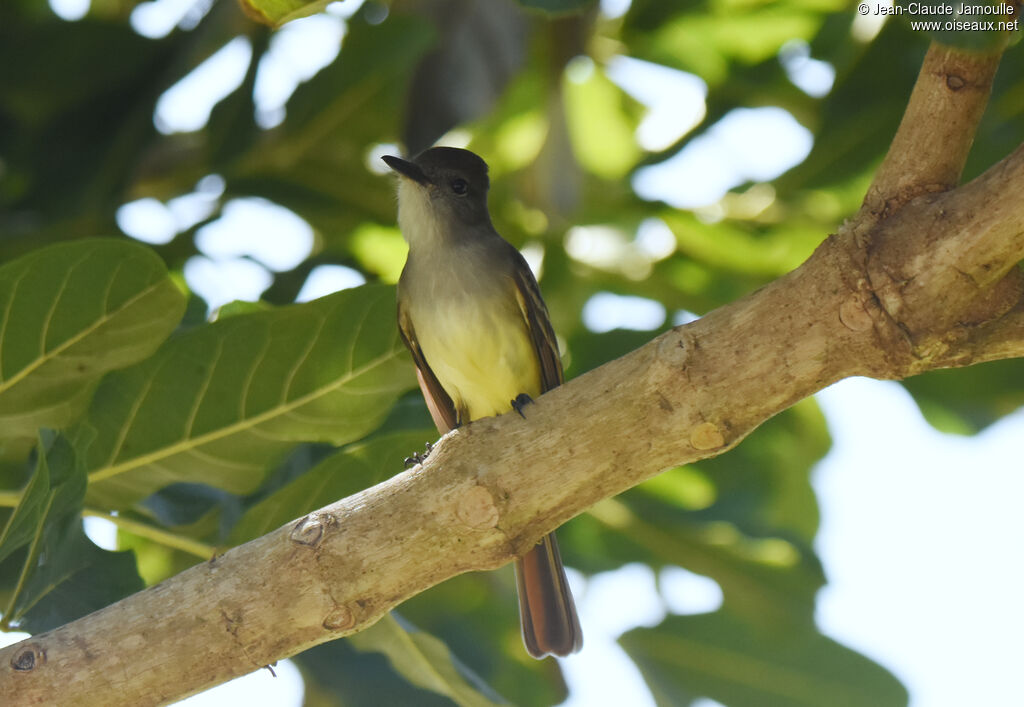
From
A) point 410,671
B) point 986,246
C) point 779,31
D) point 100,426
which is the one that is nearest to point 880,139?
point 779,31

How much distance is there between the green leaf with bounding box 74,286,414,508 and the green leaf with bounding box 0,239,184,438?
126mm

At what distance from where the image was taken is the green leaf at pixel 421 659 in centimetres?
264

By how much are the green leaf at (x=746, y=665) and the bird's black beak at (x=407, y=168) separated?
5.44ft

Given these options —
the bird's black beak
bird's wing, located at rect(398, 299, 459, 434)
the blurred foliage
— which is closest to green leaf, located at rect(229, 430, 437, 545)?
the blurred foliage

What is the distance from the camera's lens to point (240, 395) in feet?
8.51

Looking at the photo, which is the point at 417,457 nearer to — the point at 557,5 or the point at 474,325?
the point at 474,325

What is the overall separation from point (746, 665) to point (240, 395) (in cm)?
189

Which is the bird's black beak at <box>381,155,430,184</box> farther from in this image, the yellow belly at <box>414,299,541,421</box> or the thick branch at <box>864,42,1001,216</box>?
the thick branch at <box>864,42,1001,216</box>

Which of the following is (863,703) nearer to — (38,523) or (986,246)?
(986,246)

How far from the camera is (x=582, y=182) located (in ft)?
13.2

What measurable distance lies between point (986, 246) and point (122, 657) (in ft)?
5.28

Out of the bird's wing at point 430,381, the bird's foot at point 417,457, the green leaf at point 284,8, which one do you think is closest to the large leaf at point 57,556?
the bird's foot at point 417,457

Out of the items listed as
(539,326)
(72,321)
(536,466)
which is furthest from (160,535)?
(539,326)

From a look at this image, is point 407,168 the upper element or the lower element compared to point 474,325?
upper
